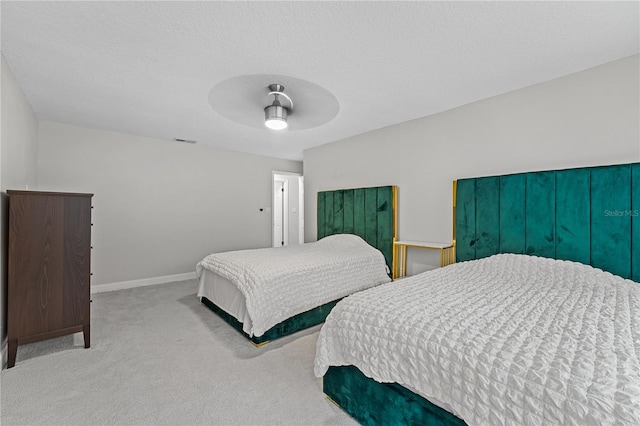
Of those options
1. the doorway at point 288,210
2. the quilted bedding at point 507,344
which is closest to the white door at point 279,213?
the doorway at point 288,210

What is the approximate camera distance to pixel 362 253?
136 inches

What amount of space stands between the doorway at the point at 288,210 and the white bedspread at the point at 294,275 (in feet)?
10.9

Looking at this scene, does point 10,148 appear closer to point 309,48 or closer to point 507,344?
point 309,48

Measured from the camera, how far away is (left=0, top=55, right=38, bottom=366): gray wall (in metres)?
2.11

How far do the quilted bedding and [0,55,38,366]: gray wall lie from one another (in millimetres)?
2462

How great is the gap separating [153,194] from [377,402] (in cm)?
427

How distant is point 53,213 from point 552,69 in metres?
4.17

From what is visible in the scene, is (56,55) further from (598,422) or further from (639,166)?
(639,166)

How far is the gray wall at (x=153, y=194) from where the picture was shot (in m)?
3.77

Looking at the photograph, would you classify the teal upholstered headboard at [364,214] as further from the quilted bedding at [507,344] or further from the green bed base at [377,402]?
the green bed base at [377,402]

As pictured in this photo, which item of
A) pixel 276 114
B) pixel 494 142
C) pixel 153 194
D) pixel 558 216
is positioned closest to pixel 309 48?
pixel 276 114

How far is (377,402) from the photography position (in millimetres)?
1476

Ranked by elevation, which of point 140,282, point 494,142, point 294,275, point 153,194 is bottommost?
point 140,282

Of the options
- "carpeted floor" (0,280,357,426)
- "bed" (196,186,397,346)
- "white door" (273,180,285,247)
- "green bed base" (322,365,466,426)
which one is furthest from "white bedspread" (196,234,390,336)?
"white door" (273,180,285,247)
